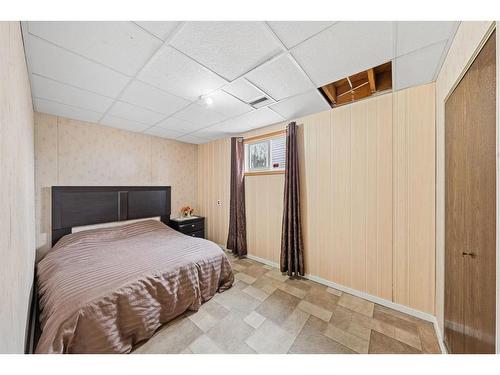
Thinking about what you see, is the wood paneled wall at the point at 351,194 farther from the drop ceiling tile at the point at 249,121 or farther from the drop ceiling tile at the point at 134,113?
the drop ceiling tile at the point at 134,113

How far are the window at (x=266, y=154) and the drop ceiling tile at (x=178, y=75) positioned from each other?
140 cm

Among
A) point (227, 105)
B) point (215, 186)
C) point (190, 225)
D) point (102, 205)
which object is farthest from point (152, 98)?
point (190, 225)

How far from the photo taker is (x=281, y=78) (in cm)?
162

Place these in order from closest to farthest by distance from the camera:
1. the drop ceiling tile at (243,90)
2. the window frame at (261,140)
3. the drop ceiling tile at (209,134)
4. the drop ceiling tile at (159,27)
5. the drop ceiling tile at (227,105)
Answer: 1. the drop ceiling tile at (159,27)
2. the drop ceiling tile at (243,90)
3. the drop ceiling tile at (227,105)
4. the window frame at (261,140)
5. the drop ceiling tile at (209,134)

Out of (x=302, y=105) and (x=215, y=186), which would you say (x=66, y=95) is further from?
(x=302, y=105)

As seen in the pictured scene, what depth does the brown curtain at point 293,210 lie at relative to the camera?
251cm

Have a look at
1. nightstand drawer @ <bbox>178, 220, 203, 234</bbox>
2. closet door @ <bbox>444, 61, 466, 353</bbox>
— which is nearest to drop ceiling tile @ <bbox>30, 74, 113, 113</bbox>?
nightstand drawer @ <bbox>178, 220, 203, 234</bbox>

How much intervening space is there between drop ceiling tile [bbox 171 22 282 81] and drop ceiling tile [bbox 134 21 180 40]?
0.05 metres

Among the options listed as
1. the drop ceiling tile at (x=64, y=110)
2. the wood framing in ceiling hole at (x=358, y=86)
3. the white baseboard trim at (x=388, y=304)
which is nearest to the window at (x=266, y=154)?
the wood framing in ceiling hole at (x=358, y=86)

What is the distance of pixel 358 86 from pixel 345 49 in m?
0.87

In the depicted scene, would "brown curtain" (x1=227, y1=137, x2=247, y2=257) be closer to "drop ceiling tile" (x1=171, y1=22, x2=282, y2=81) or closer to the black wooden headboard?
the black wooden headboard

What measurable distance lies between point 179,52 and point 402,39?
1.49 meters

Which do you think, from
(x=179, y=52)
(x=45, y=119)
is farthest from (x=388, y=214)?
(x=45, y=119)

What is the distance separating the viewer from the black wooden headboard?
247 centimetres
